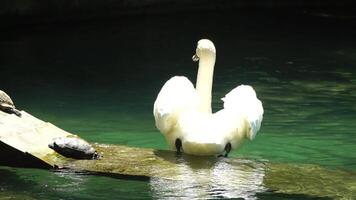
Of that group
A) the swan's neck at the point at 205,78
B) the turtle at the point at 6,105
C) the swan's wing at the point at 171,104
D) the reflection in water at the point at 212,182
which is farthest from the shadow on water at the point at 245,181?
the turtle at the point at 6,105

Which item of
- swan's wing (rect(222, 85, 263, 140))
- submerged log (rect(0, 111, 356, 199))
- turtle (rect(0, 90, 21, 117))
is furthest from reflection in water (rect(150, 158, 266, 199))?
turtle (rect(0, 90, 21, 117))

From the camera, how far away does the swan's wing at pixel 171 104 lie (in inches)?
255

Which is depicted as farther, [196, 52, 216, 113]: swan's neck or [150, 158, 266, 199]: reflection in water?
[196, 52, 216, 113]: swan's neck

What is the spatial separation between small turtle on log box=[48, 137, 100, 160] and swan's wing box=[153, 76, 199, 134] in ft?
1.92

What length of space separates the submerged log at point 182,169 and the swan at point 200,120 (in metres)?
0.12

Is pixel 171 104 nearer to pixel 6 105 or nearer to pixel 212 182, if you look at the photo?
pixel 212 182

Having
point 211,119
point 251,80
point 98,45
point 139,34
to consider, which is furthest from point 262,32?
point 211,119

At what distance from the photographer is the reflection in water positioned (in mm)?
5668

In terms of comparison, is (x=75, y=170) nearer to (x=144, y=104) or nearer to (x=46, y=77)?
(x=144, y=104)

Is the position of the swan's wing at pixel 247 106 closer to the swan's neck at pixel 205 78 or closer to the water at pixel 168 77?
the swan's neck at pixel 205 78

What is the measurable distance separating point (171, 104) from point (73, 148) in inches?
32.3

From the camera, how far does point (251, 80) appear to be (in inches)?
479

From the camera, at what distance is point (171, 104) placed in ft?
21.3

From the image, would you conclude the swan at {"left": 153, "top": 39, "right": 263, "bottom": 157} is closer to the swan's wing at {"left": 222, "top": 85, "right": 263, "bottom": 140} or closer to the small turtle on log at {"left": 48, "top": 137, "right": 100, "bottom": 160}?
the swan's wing at {"left": 222, "top": 85, "right": 263, "bottom": 140}
